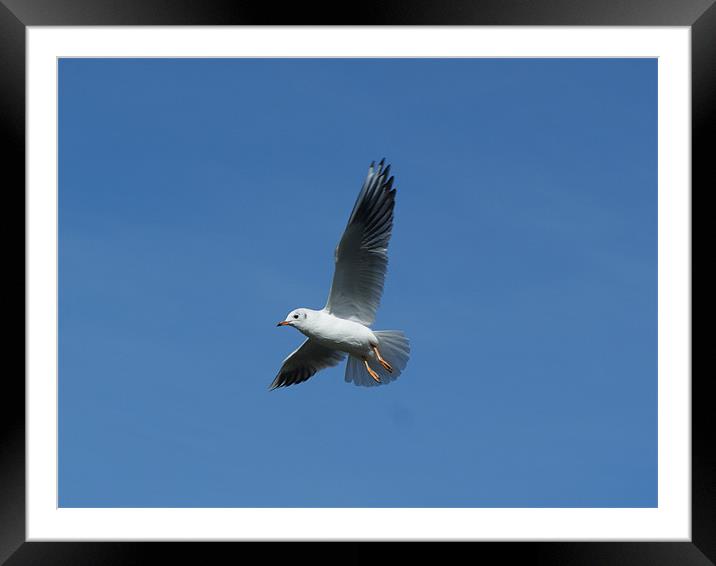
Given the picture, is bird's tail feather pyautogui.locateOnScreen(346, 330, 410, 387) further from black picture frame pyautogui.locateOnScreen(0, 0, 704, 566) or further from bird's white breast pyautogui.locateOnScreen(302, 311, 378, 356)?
black picture frame pyautogui.locateOnScreen(0, 0, 704, 566)

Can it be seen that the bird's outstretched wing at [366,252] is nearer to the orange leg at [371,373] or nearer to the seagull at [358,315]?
the seagull at [358,315]

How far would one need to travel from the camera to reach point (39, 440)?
7.94ft

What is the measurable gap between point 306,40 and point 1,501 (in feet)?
4.42

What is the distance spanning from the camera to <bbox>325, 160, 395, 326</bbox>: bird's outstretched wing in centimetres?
348

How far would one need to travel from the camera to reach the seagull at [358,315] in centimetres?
349

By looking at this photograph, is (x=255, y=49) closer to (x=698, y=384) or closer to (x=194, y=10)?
(x=194, y=10)

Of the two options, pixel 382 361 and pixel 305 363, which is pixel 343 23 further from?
pixel 305 363

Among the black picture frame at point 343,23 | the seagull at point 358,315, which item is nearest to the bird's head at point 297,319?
the seagull at point 358,315

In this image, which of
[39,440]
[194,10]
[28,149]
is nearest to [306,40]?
[194,10]

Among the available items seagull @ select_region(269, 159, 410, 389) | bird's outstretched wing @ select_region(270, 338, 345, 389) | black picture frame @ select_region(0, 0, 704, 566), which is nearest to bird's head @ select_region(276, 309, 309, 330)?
seagull @ select_region(269, 159, 410, 389)

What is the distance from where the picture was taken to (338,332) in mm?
3699

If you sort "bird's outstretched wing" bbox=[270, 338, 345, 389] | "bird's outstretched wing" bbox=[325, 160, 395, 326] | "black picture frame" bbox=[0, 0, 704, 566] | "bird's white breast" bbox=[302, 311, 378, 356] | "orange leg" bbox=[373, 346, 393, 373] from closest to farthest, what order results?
A: 1. "black picture frame" bbox=[0, 0, 704, 566]
2. "bird's outstretched wing" bbox=[325, 160, 395, 326]
3. "bird's white breast" bbox=[302, 311, 378, 356]
4. "orange leg" bbox=[373, 346, 393, 373]
5. "bird's outstretched wing" bbox=[270, 338, 345, 389]

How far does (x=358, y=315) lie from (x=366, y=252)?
12.4 inches

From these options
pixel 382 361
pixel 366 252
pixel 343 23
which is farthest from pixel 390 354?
pixel 343 23
